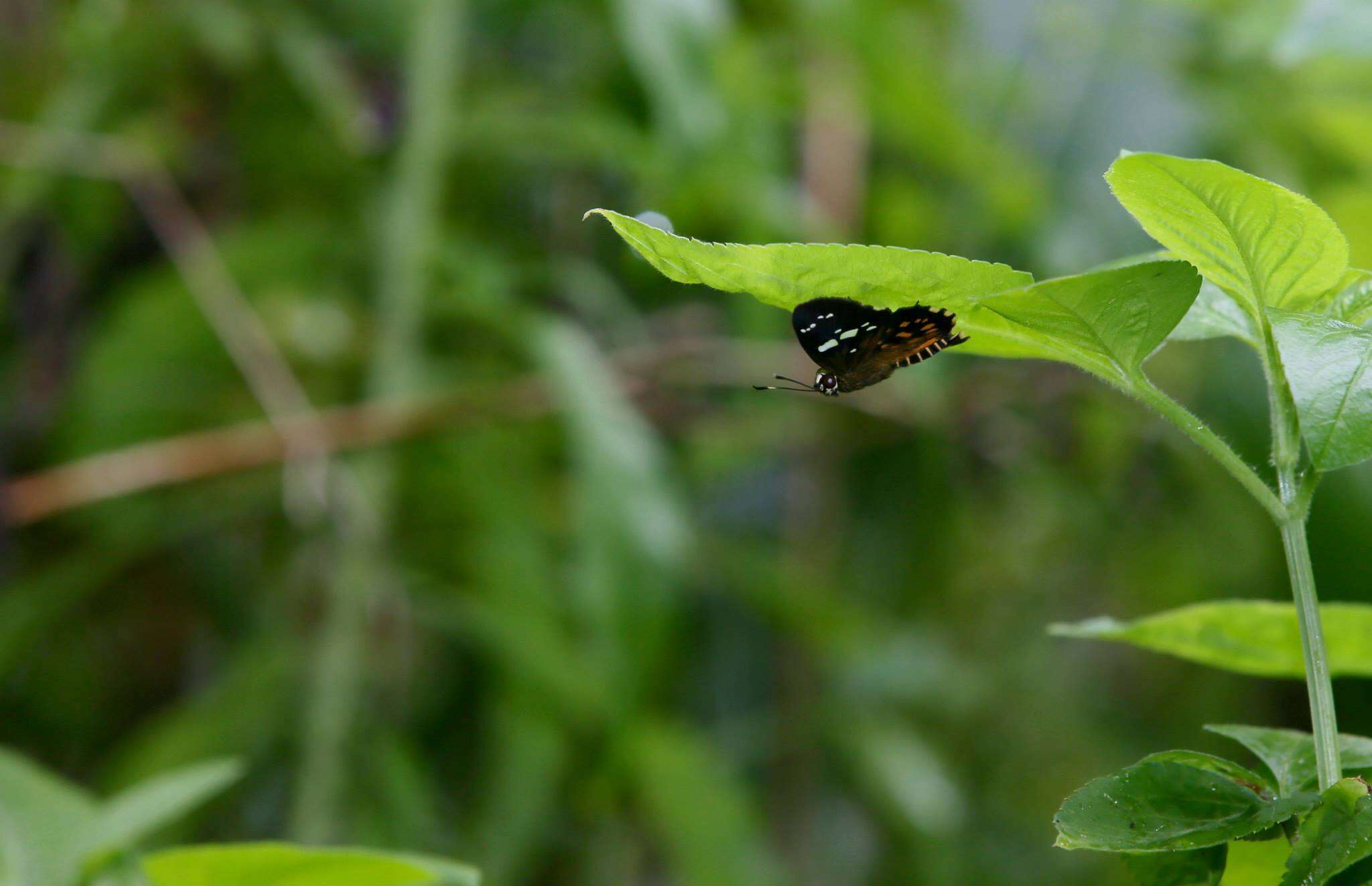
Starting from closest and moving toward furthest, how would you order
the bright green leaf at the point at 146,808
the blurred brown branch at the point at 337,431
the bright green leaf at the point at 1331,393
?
1. the bright green leaf at the point at 1331,393
2. the bright green leaf at the point at 146,808
3. the blurred brown branch at the point at 337,431

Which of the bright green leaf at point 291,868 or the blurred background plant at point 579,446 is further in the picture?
the blurred background plant at point 579,446

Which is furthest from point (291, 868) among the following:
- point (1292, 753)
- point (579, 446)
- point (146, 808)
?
point (579, 446)

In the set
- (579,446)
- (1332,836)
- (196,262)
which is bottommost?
(1332,836)

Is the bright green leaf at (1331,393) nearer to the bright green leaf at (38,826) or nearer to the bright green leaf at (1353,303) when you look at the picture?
the bright green leaf at (1353,303)

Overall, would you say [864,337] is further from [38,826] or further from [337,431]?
[337,431]

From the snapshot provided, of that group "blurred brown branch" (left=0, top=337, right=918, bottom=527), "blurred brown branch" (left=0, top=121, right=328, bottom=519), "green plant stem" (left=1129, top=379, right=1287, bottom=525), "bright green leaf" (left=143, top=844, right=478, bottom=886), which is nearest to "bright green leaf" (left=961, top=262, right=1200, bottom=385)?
"green plant stem" (left=1129, top=379, right=1287, bottom=525)

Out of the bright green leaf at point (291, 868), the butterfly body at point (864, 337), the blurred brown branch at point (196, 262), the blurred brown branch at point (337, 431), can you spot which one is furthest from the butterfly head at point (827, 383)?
the blurred brown branch at point (196, 262)

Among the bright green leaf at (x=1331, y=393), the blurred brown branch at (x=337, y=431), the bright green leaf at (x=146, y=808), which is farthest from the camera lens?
the blurred brown branch at (x=337, y=431)
